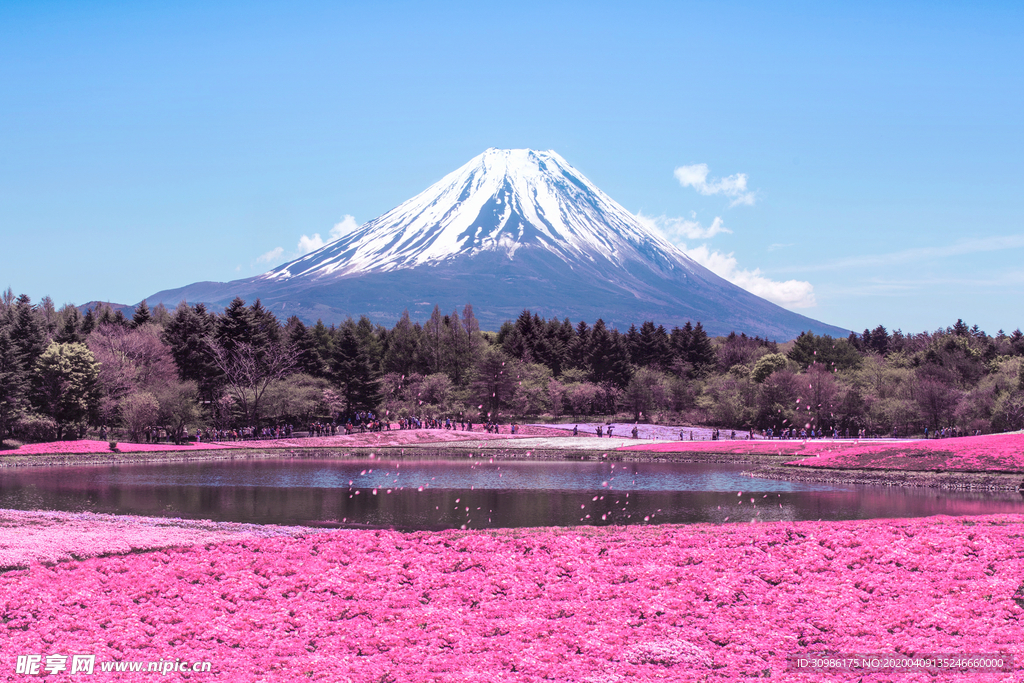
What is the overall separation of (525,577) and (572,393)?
74360 millimetres

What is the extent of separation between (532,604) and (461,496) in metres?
16.4

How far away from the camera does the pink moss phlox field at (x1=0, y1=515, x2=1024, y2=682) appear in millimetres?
9559

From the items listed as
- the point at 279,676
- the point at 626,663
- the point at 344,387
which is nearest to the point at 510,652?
the point at 626,663

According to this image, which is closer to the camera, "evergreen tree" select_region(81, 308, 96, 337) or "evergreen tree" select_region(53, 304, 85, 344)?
"evergreen tree" select_region(53, 304, 85, 344)

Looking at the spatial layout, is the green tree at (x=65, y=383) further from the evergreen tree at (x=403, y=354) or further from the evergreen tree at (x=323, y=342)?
the evergreen tree at (x=403, y=354)

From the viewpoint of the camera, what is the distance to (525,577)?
1367 cm

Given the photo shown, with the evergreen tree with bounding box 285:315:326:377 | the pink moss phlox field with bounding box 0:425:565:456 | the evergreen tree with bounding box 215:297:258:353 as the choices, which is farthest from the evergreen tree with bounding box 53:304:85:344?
the evergreen tree with bounding box 285:315:326:377

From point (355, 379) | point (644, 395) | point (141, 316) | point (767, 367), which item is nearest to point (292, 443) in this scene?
point (355, 379)

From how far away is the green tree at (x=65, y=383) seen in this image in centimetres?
5131

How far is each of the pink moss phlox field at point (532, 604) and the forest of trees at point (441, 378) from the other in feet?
146

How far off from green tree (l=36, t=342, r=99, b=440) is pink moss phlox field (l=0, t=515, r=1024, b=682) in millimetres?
43765

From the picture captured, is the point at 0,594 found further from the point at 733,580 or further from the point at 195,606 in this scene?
the point at 733,580

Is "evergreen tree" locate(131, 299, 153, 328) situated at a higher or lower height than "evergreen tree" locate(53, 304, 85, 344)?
higher

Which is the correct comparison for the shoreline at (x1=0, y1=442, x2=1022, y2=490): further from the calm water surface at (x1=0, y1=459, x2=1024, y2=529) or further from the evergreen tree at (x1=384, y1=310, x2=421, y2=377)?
the evergreen tree at (x1=384, y1=310, x2=421, y2=377)
